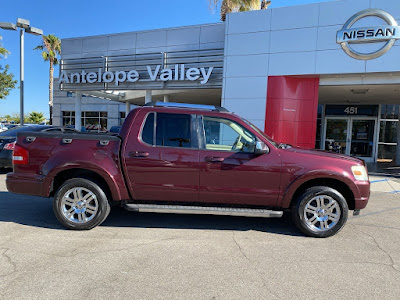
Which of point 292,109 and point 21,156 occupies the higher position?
Result: point 292,109

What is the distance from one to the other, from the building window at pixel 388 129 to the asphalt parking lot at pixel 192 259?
42.8ft

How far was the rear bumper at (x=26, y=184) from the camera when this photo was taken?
4.38m

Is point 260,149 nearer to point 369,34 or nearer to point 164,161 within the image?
point 164,161

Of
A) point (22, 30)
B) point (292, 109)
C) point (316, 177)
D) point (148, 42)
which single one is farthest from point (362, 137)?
point (22, 30)

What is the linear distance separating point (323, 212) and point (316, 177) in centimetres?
56

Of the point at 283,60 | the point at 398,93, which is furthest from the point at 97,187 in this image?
the point at 398,93

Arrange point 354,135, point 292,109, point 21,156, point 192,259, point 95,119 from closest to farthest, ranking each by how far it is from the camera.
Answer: point 192,259 → point 21,156 → point 292,109 → point 354,135 → point 95,119

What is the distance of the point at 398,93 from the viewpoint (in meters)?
12.4

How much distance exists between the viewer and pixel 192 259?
349 centimetres

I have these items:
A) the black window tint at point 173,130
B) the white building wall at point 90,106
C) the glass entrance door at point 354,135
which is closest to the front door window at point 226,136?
the black window tint at point 173,130

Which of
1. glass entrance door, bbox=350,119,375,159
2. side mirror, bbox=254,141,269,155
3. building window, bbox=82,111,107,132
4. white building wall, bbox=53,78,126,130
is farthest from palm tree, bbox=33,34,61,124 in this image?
side mirror, bbox=254,141,269,155

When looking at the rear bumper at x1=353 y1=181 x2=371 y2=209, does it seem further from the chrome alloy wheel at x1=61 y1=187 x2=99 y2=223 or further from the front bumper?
the front bumper

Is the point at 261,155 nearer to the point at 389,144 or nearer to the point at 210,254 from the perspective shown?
the point at 210,254

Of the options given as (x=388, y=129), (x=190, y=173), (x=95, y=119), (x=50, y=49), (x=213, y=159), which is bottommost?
(x=190, y=173)
